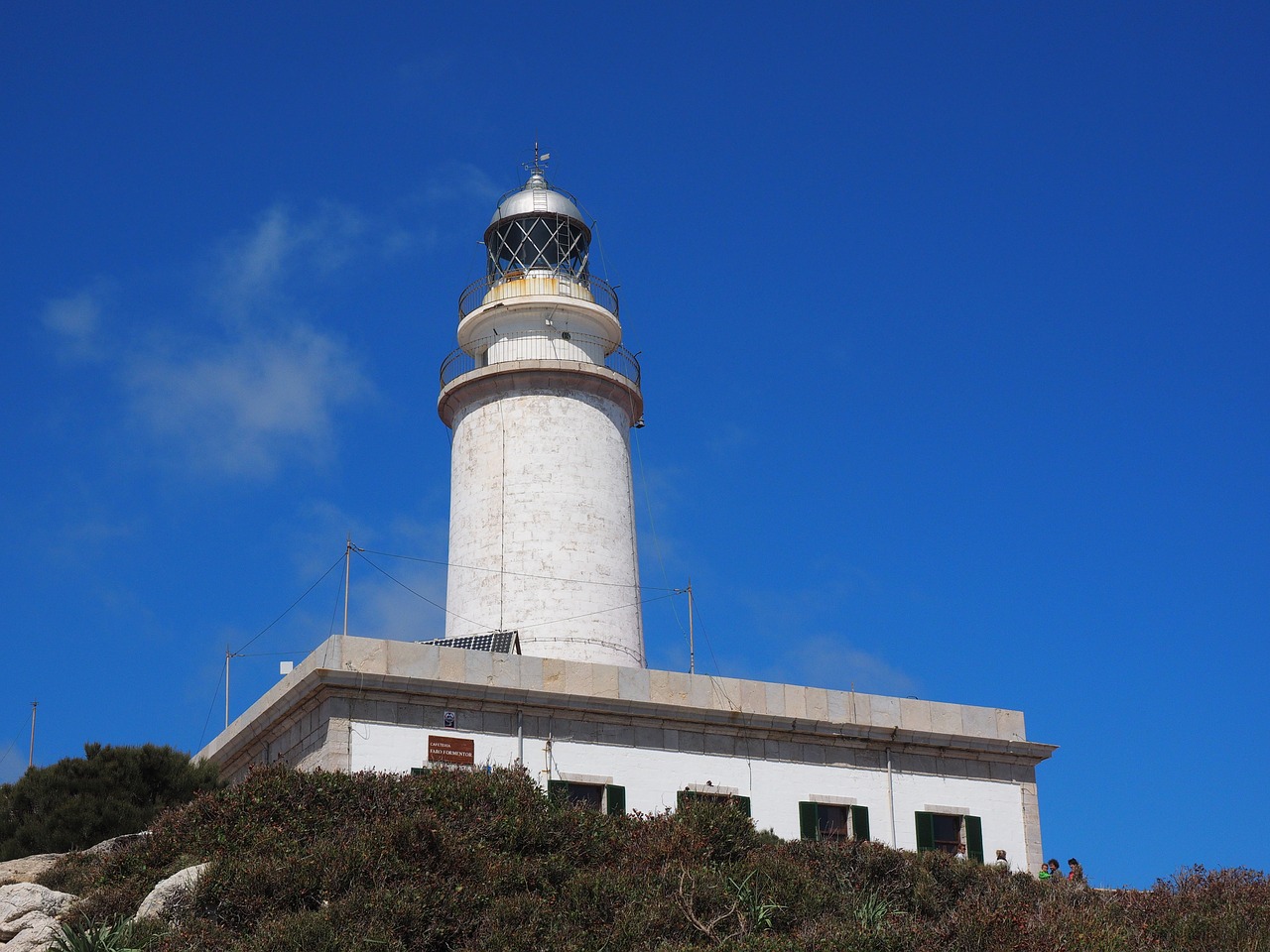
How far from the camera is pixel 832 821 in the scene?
22.8 metres

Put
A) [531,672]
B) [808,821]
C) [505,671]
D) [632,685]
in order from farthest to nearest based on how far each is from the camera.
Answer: [808,821], [632,685], [531,672], [505,671]

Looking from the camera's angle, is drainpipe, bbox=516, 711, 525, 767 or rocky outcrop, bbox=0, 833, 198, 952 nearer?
rocky outcrop, bbox=0, 833, 198, 952

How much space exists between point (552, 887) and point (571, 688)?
19.8 feet

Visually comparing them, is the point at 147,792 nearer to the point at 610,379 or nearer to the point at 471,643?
the point at 471,643

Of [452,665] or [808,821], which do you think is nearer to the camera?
[452,665]

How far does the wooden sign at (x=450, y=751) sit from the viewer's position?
2072 centimetres

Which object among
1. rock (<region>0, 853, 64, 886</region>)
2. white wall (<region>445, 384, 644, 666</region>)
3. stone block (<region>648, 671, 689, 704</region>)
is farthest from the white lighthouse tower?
rock (<region>0, 853, 64, 886</region>)

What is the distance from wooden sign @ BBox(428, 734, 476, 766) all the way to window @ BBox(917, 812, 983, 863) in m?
6.97

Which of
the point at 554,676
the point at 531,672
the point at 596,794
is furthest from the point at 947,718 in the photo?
the point at 531,672

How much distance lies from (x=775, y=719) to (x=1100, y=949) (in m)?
8.94

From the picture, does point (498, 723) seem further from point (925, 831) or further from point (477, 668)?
point (925, 831)

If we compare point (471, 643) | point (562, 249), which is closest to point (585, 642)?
point (471, 643)

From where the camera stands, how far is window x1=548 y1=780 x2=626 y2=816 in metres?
21.0

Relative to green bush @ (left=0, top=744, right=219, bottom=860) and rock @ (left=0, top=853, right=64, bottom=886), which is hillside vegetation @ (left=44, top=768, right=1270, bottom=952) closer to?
rock @ (left=0, top=853, right=64, bottom=886)
